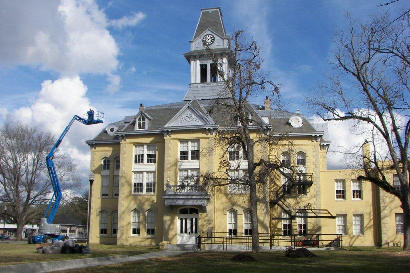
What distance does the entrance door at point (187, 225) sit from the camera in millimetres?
36906

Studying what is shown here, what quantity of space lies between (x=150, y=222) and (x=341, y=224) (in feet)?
52.7

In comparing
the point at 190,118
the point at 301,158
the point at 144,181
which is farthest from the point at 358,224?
the point at 144,181

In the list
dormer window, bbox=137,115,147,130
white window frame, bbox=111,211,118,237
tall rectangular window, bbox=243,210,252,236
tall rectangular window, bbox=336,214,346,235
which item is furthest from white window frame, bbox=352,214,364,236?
white window frame, bbox=111,211,118,237

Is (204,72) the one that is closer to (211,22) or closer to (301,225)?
(211,22)

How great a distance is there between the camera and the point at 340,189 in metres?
38.9

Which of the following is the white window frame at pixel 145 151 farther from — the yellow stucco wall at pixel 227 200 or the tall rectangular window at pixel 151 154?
the yellow stucco wall at pixel 227 200

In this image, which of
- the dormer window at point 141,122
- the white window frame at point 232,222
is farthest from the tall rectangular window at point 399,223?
the dormer window at point 141,122

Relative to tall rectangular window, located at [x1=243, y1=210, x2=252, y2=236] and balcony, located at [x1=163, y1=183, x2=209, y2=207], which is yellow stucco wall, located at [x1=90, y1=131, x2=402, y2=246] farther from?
balcony, located at [x1=163, y1=183, x2=209, y2=207]

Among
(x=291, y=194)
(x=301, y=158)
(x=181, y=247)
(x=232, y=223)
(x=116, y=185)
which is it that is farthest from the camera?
(x=116, y=185)

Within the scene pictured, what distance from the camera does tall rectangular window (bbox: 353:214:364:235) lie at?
125ft

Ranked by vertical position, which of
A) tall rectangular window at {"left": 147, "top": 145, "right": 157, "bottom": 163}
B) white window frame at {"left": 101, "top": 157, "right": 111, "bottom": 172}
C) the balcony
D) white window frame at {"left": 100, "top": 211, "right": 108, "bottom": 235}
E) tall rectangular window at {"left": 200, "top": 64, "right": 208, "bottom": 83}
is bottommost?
white window frame at {"left": 100, "top": 211, "right": 108, "bottom": 235}

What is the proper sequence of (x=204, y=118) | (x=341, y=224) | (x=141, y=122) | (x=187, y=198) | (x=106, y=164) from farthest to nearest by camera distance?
(x=106, y=164), (x=141, y=122), (x=341, y=224), (x=204, y=118), (x=187, y=198)

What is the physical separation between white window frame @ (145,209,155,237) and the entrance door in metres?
2.66

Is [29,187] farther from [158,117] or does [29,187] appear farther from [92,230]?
[158,117]
